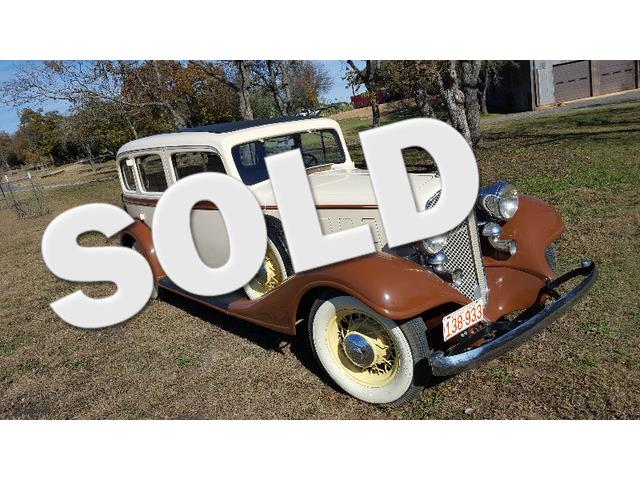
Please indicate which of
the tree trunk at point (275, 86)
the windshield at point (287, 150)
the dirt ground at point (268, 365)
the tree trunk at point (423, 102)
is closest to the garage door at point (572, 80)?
the tree trunk at point (423, 102)

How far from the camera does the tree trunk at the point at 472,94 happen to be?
12008mm

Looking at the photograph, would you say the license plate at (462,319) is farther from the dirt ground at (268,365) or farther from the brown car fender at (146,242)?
the brown car fender at (146,242)

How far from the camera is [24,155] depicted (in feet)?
41.7

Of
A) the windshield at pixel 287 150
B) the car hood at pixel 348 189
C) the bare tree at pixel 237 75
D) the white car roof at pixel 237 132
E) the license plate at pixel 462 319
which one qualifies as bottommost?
the license plate at pixel 462 319

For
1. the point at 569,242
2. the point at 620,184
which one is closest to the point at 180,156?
the point at 569,242

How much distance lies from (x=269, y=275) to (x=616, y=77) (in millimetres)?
22275

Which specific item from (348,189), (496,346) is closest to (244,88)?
(348,189)

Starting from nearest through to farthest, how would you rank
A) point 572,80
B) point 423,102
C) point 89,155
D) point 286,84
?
point 423,102 → point 286,84 → point 89,155 → point 572,80

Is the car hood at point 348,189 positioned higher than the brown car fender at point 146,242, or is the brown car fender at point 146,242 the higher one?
the car hood at point 348,189

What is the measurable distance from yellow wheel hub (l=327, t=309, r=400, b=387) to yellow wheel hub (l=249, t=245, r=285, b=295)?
853 millimetres

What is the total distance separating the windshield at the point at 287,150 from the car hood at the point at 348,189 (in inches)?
5.4

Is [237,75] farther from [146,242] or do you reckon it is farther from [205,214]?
[205,214]

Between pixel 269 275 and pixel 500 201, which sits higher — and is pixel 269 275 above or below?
below

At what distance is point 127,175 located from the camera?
5.09 m
